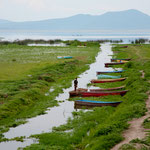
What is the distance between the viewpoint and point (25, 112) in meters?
18.6

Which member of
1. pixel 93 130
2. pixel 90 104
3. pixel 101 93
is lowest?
pixel 93 130

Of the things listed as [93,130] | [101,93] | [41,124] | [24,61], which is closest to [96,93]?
[101,93]

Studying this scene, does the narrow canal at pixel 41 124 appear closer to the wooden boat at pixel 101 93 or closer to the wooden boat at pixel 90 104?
→ the wooden boat at pixel 90 104

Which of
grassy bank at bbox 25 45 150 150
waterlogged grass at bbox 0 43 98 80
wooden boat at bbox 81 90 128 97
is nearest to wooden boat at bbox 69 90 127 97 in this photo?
wooden boat at bbox 81 90 128 97

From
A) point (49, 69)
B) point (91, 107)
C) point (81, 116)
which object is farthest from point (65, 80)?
point (81, 116)

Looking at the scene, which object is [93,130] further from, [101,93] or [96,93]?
[101,93]

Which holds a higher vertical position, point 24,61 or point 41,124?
point 24,61

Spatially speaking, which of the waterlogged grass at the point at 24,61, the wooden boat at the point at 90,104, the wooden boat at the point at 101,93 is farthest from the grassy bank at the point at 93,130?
the waterlogged grass at the point at 24,61

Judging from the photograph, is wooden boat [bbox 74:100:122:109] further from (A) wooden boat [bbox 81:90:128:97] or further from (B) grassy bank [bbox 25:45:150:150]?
(A) wooden boat [bbox 81:90:128:97]

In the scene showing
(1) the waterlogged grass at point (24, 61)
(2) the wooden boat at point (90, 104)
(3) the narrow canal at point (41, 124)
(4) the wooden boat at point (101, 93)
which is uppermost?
(1) the waterlogged grass at point (24, 61)

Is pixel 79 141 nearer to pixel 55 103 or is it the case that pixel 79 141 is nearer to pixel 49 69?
pixel 55 103

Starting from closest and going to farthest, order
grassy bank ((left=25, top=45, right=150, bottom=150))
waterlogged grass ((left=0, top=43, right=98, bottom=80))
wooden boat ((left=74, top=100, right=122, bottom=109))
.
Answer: grassy bank ((left=25, top=45, right=150, bottom=150)) → wooden boat ((left=74, top=100, right=122, bottom=109)) → waterlogged grass ((left=0, top=43, right=98, bottom=80))

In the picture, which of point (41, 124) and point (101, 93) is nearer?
point (41, 124)

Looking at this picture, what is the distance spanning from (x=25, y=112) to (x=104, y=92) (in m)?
7.63
